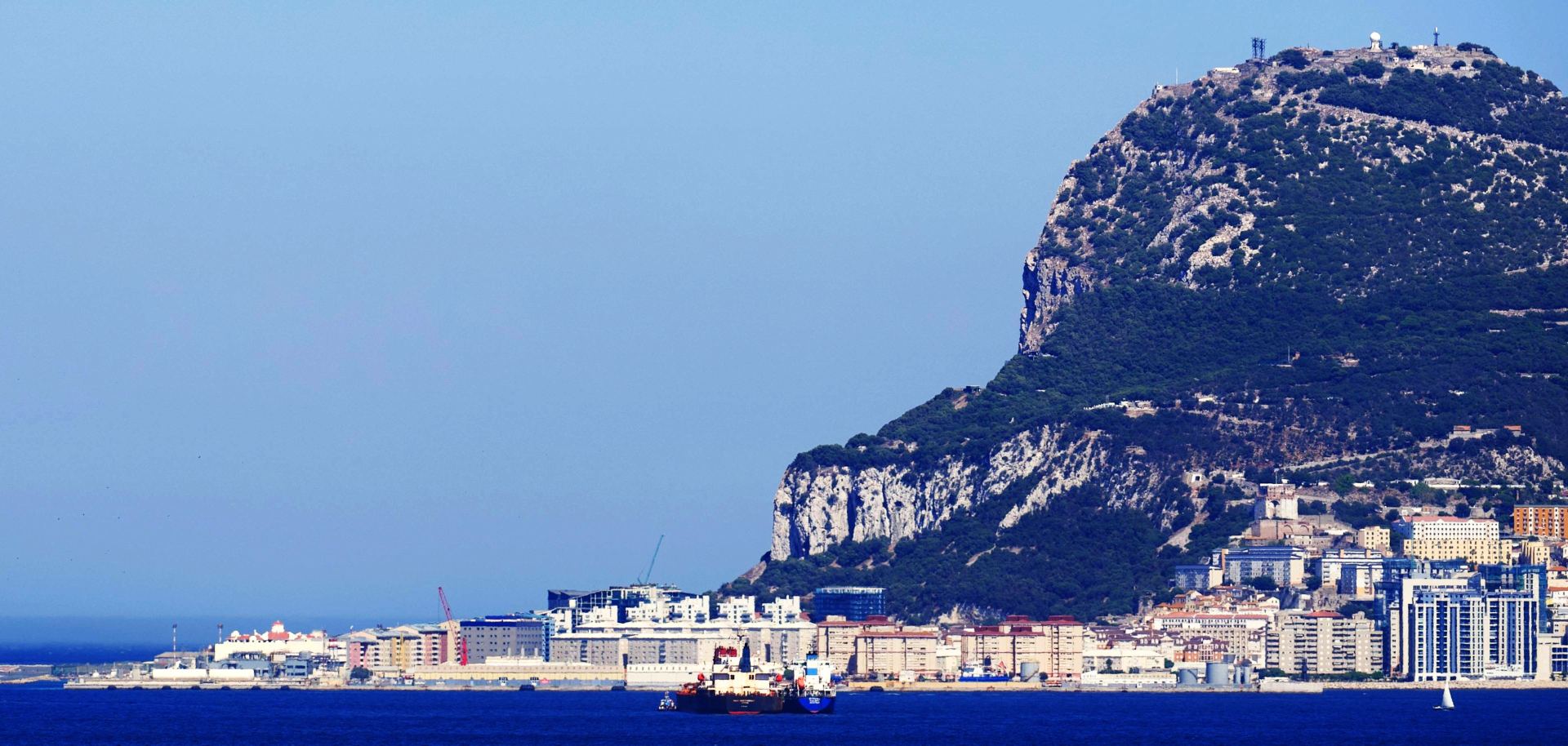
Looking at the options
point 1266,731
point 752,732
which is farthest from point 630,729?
→ point 1266,731

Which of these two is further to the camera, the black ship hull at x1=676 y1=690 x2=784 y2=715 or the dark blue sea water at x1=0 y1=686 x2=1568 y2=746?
the black ship hull at x1=676 y1=690 x2=784 y2=715

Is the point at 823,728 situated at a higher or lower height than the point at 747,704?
lower

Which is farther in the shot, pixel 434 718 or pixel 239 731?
pixel 434 718

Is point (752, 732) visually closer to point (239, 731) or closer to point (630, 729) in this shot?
point (630, 729)

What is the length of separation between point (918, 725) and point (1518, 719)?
91.8 ft

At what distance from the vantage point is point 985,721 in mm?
185000

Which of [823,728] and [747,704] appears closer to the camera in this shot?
[823,728]

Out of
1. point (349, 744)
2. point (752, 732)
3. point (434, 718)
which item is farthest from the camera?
point (434, 718)

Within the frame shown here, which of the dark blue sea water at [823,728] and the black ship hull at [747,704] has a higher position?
the black ship hull at [747,704]

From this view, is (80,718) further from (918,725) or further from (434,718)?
(918,725)

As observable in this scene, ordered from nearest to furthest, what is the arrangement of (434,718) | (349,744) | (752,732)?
(349,744)
(752,732)
(434,718)

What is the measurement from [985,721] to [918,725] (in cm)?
454

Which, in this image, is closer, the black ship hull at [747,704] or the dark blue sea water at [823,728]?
the dark blue sea water at [823,728]

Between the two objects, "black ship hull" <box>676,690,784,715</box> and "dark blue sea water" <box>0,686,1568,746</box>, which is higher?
"black ship hull" <box>676,690,784,715</box>
